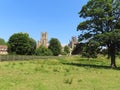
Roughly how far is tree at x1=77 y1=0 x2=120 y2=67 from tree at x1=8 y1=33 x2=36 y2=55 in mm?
69130

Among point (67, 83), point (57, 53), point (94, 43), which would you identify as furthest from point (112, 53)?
point (57, 53)

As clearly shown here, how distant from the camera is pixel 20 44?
4449 inches

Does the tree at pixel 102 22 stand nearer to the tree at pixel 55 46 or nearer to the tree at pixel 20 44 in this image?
the tree at pixel 20 44

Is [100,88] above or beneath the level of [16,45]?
beneath

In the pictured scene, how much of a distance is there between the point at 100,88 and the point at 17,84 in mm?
4891

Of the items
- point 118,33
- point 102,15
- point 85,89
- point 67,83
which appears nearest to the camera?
point 85,89

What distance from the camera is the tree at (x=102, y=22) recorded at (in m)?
42.7

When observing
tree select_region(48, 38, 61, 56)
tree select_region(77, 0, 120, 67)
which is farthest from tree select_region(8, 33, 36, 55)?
tree select_region(77, 0, 120, 67)

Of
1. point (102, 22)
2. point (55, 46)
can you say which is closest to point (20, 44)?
point (55, 46)

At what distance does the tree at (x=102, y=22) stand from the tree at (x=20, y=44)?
69.1m

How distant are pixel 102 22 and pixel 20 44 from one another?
73.4 m

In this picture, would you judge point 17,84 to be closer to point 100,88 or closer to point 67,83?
point 67,83

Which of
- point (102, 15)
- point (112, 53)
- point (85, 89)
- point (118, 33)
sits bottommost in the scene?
point (85, 89)

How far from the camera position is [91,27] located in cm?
4488
